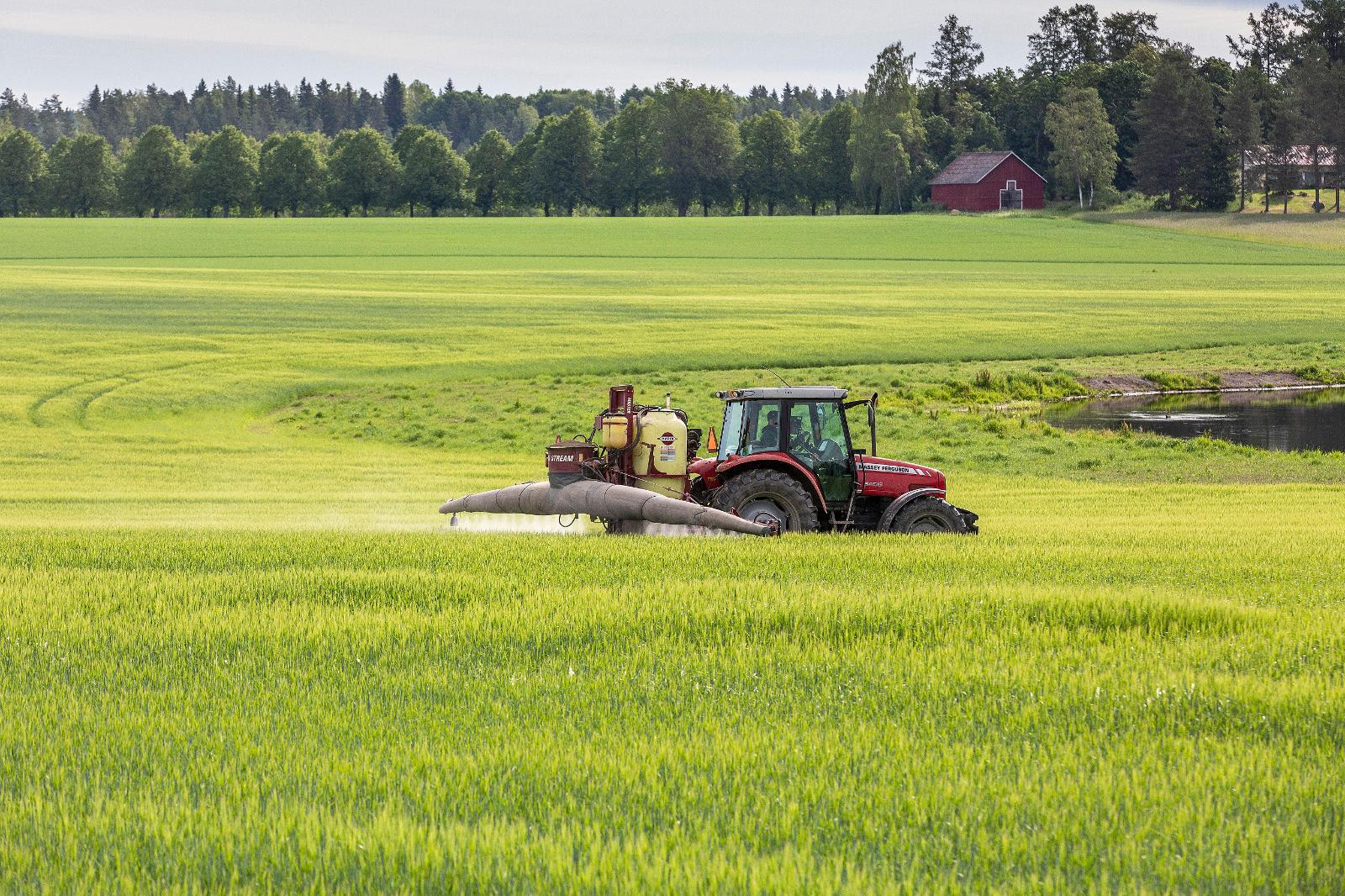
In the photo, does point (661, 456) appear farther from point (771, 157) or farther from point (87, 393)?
point (771, 157)

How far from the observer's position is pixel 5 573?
14.5 m

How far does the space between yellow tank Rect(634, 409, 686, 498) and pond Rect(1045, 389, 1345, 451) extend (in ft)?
76.6

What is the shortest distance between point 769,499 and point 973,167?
143m

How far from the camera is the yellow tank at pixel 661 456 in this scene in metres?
18.9

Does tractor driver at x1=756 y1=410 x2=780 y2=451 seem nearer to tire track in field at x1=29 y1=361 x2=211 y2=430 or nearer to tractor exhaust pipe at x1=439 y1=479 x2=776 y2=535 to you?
tractor exhaust pipe at x1=439 y1=479 x2=776 y2=535

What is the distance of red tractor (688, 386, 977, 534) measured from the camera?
18.7 metres

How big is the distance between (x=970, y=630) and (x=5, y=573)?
30.8ft

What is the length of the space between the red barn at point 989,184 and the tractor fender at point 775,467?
138 meters

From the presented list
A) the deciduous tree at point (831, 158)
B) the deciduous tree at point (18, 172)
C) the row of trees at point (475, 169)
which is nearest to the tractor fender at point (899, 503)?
the deciduous tree at point (831, 158)

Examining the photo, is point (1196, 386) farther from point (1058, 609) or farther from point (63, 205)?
point (63, 205)

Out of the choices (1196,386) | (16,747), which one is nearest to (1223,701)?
(16,747)

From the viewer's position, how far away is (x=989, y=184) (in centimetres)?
15275

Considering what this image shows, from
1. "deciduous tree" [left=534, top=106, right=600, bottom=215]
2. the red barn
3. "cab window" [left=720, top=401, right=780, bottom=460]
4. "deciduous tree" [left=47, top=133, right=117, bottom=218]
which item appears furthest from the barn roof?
"cab window" [left=720, top=401, right=780, bottom=460]

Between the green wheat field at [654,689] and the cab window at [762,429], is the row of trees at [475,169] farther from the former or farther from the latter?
the cab window at [762,429]
